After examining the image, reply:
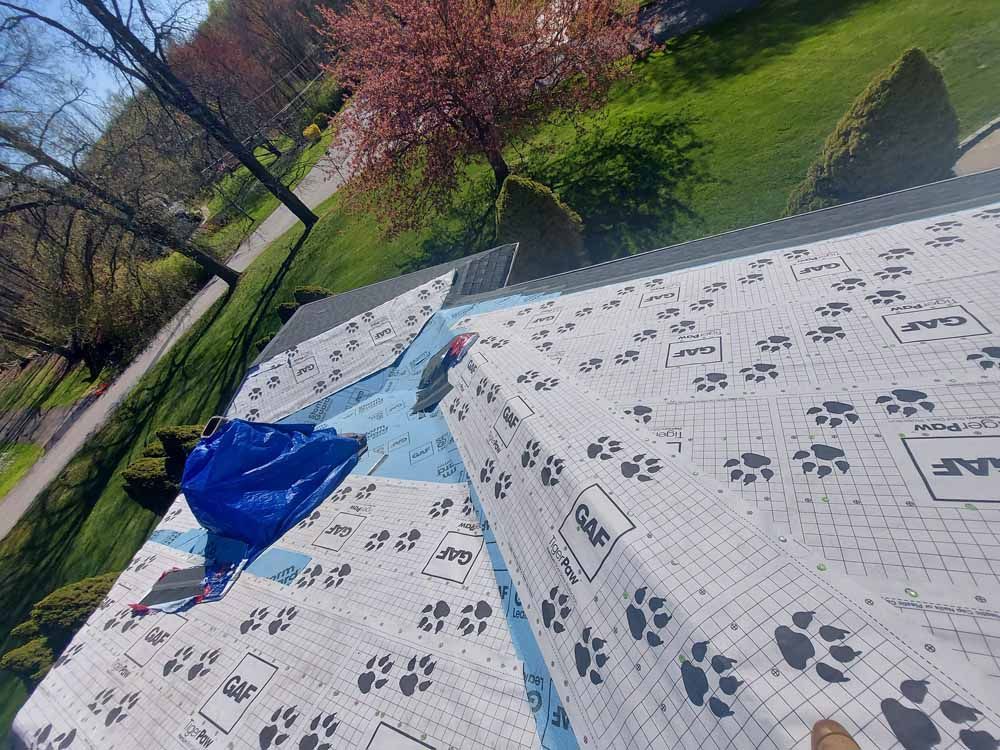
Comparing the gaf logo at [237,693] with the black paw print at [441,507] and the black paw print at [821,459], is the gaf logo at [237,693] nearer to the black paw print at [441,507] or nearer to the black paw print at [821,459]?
the black paw print at [441,507]

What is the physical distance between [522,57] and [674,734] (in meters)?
13.3

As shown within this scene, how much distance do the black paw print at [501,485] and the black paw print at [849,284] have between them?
3395 mm

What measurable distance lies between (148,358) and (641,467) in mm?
22725

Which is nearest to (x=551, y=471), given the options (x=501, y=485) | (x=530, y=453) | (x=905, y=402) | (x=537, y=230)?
(x=530, y=453)

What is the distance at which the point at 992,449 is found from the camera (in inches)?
94.4

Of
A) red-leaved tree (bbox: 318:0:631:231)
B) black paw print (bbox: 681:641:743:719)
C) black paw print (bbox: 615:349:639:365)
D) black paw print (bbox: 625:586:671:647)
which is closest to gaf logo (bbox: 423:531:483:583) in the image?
black paw print (bbox: 625:586:671:647)

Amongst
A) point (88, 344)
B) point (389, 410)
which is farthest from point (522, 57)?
point (88, 344)

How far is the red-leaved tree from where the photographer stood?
10.4 m

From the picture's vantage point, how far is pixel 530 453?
371 centimetres

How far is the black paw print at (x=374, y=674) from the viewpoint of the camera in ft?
10.5

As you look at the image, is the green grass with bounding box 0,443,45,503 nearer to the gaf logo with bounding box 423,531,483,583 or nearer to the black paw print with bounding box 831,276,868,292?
the gaf logo with bounding box 423,531,483,583

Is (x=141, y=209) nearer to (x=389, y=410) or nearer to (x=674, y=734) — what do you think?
(x=389, y=410)

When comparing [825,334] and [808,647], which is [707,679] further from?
[825,334]

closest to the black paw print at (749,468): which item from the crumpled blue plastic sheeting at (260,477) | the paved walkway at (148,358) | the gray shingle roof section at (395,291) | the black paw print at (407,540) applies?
the black paw print at (407,540)
